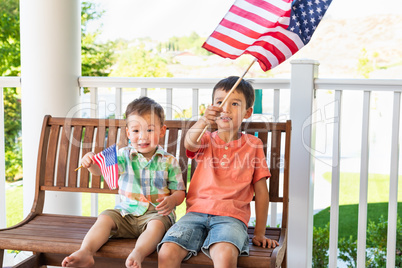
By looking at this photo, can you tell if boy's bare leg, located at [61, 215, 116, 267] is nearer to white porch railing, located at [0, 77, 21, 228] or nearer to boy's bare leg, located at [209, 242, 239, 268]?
boy's bare leg, located at [209, 242, 239, 268]

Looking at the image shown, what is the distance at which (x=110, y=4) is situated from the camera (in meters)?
14.2

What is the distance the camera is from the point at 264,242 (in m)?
2.40

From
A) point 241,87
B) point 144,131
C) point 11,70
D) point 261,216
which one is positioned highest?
point 11,70

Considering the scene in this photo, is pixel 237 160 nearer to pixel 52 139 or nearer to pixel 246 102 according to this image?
pixel 246 102

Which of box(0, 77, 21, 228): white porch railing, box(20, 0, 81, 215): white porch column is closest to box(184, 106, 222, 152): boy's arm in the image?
box(20, 0, 81, 215): white porch column

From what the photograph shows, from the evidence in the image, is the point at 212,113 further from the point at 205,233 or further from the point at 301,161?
the point at 301,161

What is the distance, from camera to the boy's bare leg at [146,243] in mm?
2191

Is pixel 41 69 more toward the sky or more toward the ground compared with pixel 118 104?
more toward the sky

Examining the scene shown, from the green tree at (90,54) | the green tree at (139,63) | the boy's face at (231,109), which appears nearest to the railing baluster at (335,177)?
the boy's face at (231,109)

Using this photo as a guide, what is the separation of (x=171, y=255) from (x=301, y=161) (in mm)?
1157

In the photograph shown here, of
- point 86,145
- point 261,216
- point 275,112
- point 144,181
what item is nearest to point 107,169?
point 144,181

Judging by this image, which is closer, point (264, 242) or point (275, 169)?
point (264, 242)

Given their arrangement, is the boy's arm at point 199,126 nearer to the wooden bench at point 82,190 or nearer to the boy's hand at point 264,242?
the wooden bench at point 82,190

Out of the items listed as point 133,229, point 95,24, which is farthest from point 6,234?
point 95,24
